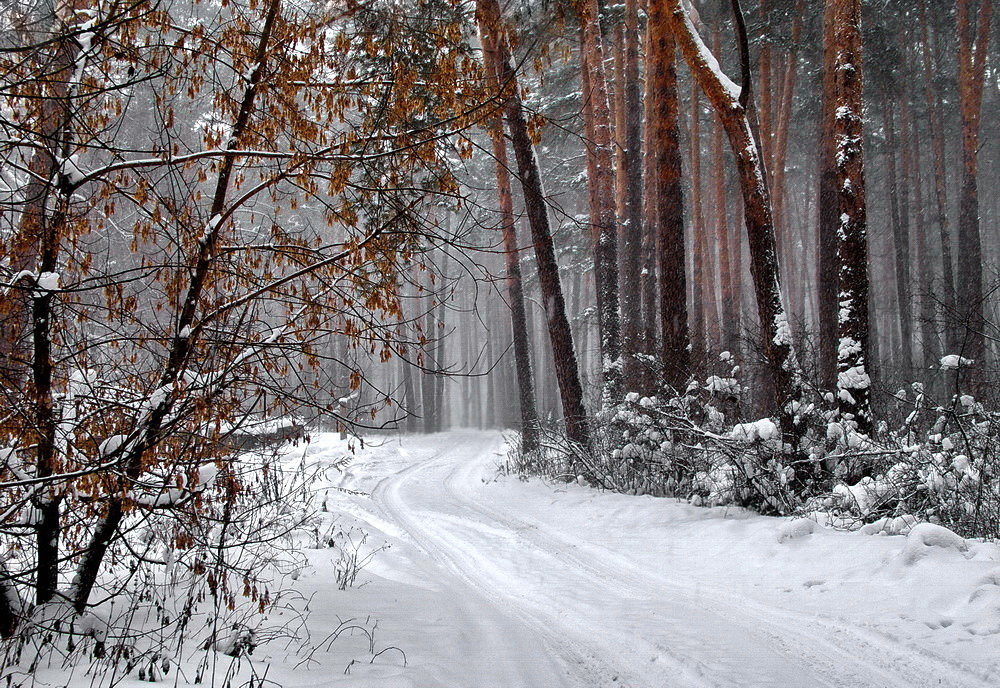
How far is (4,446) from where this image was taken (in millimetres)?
3168

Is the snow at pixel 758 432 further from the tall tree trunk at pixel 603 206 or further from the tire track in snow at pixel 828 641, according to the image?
the tall tree trunk at pixel 603 206

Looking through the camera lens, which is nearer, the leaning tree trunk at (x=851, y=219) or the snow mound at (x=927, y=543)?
the snow mound at (x=927, y=543)

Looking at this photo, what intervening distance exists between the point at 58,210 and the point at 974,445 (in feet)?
25.4

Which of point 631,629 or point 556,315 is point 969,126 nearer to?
point 556,315

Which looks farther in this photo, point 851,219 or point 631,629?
point 851,219

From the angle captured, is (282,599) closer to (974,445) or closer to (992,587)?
(992,587)

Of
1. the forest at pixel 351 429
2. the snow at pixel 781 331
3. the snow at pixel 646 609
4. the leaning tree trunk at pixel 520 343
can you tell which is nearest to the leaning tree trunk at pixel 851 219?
the forest at pixel 351 429

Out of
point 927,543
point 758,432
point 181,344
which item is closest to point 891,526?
point 927,543

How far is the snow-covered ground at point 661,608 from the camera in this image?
11.8ft

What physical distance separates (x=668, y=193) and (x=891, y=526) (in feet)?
21.1

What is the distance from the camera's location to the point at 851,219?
8.22m

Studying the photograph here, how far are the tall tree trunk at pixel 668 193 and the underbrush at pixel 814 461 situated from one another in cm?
140


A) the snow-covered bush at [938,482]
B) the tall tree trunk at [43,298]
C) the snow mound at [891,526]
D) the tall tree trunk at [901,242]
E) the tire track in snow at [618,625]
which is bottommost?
the tire track in snow at [618,625]

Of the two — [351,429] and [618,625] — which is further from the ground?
[351,429]
